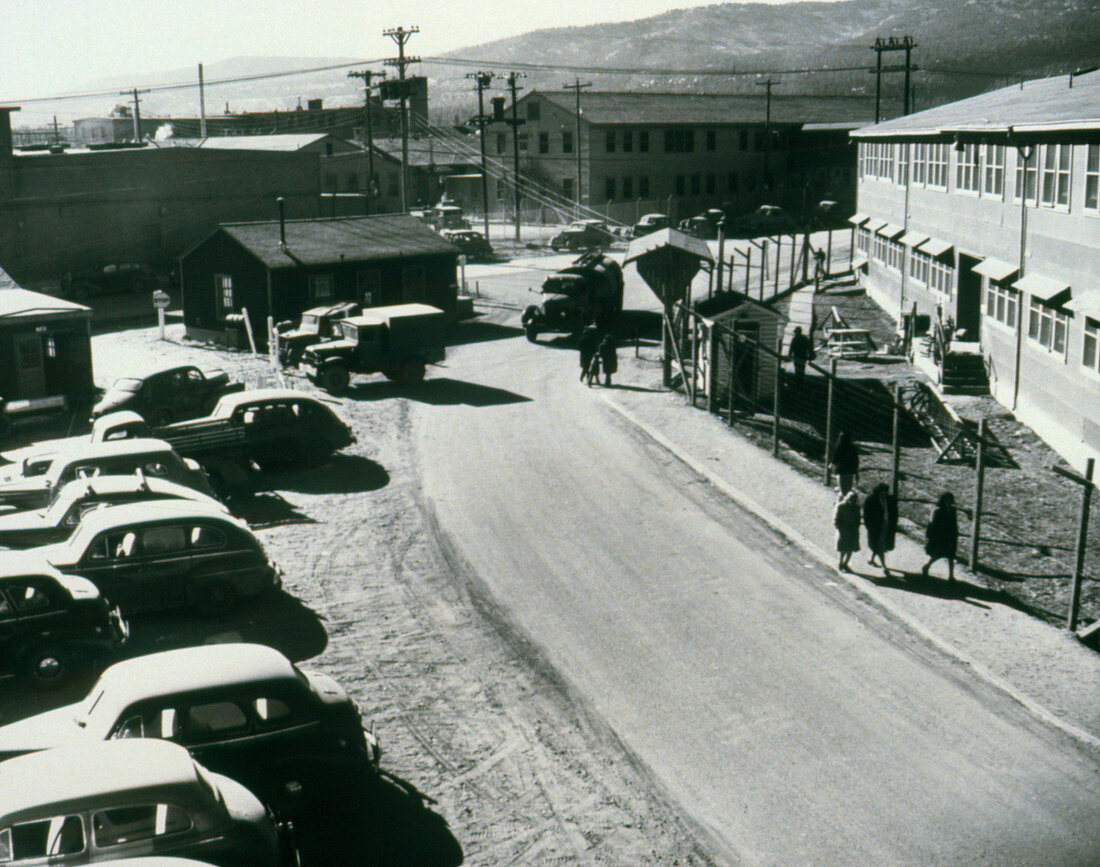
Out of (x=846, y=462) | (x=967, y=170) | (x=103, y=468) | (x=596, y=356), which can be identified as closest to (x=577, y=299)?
(x=596, y=356)

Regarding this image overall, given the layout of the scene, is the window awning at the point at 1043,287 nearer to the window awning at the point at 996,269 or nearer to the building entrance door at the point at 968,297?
the window awning at the point at 996,269

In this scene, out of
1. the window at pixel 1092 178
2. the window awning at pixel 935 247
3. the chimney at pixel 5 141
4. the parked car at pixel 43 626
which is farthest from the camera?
the chimney at pixel 5 141

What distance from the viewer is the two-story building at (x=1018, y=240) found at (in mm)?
22844

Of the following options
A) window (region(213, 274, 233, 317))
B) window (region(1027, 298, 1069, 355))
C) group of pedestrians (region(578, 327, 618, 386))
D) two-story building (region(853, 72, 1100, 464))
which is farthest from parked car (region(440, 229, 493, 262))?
window (region(1027, 298, 1069, 355))

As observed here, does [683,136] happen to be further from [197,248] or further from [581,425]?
[581,425]

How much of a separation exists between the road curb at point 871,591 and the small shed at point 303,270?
15491mm

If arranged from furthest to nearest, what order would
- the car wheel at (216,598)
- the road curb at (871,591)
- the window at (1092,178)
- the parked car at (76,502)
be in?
the window at (1092,178)
the parked car at (76,502)
the car wheel at (216,598)
the road curb at (871,591)

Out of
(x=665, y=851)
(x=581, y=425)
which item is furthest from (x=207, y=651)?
(x=581, y=425)

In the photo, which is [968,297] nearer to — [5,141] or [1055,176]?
[1055,176]

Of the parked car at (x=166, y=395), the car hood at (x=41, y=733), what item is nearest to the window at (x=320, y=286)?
the parked car at (x=166, y=395)

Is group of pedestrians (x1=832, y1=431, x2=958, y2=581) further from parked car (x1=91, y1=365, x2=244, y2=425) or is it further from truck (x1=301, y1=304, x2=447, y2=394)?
truck (x1=301, y1=304, x2=447, y2=394)

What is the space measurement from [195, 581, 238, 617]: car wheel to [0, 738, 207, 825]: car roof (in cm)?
619

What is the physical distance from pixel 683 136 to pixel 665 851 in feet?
266

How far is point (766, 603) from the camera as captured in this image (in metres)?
15.7
